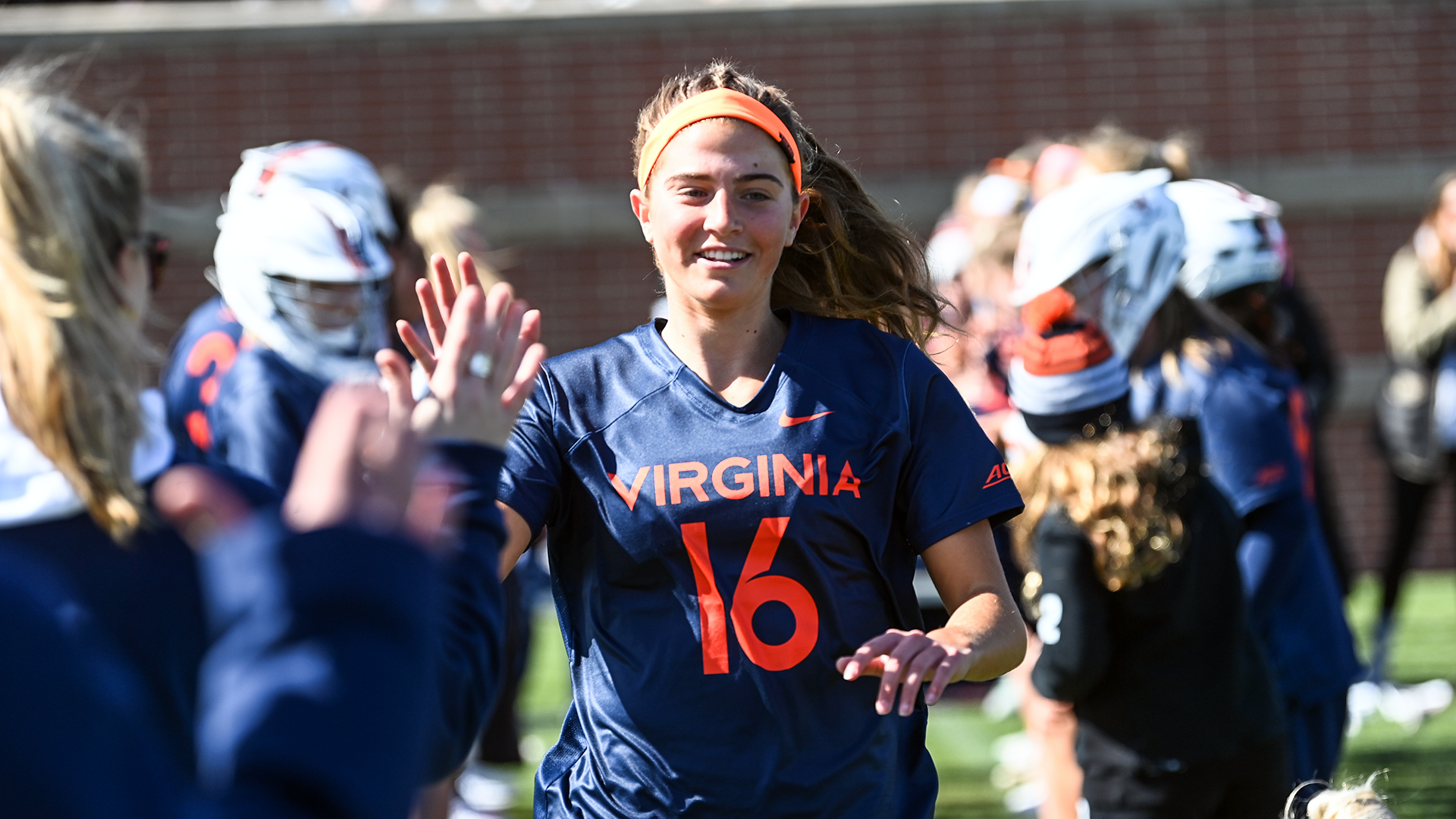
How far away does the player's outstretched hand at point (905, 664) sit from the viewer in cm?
224

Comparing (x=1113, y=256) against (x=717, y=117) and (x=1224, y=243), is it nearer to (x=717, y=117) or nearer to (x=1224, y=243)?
(x=1224, y=243)

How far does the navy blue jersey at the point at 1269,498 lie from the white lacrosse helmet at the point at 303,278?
222 centimetres

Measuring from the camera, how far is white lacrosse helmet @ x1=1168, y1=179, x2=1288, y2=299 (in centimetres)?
429

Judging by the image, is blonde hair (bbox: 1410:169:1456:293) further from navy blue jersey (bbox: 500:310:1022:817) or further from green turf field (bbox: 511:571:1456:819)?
navy blue jersey (bbox: 500:310:1022:817)

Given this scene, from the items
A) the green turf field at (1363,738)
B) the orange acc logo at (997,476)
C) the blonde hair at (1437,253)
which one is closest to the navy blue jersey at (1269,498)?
the orange acc logo at (997,476)

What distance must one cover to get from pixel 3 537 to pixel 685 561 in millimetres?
1207

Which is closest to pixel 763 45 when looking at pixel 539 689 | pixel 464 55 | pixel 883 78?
pixel 883 78

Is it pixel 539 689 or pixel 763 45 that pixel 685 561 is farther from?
pixel 763 45

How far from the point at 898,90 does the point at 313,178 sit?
27.5ft

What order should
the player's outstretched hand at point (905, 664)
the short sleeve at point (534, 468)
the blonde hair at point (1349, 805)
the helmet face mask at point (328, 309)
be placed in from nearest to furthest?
the player's outstretched hand at point (905, 664)
the short sleeve at point (534, 468)
the blonde hair at point (1349, 805)
the helmet face mask at point (328, 309)

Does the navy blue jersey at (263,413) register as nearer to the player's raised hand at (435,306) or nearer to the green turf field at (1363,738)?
the player's raised hand at (435,306)

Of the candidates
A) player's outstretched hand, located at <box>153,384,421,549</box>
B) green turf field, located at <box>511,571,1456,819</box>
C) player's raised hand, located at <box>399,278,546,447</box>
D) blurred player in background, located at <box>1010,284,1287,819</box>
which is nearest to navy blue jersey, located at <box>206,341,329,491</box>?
blurred player in background, located at <box>1010,284,1287,819</box>

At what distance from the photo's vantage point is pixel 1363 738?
700 cm

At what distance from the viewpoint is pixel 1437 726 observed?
23.6 ft
